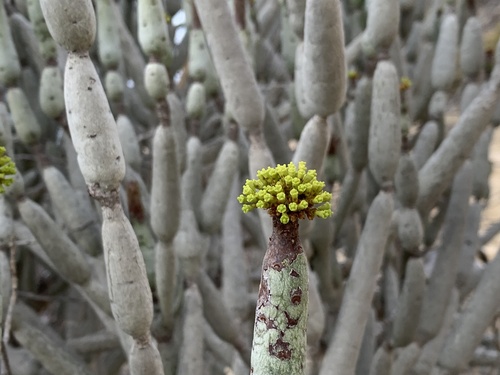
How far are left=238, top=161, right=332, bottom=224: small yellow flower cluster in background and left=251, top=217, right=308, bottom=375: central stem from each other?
0.03 m

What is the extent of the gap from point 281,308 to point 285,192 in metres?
0.12

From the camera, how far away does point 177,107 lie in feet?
4.81

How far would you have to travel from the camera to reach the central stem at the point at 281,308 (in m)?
0.62

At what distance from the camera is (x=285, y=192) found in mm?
596

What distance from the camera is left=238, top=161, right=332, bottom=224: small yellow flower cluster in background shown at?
0.59 metres

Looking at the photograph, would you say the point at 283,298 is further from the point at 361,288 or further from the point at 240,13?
the point at 240,13

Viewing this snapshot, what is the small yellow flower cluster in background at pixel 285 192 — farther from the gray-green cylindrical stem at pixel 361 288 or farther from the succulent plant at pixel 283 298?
the gray-green cylindrical stem at pixel 361 288

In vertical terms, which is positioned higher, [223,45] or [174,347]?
[223,45]

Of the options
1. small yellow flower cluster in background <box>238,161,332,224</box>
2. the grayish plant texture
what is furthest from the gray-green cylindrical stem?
small yellow flower cluster in background <box>238,161,332,224</box>

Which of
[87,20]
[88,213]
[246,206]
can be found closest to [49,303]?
[88,213]

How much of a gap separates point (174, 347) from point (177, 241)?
0.69 feet

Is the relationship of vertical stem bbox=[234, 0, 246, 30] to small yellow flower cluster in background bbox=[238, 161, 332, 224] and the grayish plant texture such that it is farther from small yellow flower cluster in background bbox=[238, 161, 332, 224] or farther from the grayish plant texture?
small yellow flower cluster in background bbox=[238, 161, 332, 224]

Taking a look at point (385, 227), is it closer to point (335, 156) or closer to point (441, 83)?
point (335, 156)

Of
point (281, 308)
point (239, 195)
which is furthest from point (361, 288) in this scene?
point (281, 308)
